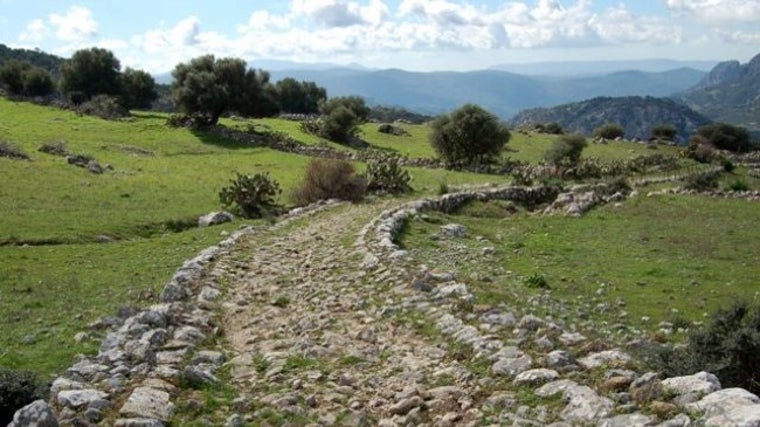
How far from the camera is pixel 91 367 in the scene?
10.3m

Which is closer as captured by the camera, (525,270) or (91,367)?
(91,367)

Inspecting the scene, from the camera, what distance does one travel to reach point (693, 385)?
7762 millimetres

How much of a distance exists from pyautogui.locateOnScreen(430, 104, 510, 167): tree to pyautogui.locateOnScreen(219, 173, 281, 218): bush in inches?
951

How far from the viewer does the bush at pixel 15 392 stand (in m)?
8.91

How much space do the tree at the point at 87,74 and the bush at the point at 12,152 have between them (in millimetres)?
38712

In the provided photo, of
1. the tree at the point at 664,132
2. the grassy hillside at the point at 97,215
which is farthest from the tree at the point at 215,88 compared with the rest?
the tree at the point at 664,132

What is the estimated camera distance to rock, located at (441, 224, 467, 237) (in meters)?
25.7

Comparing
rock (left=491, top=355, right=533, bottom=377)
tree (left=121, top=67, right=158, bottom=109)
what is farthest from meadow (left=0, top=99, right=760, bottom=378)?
tree (left=121, top=67, right=158, bottom=109)

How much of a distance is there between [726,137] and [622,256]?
6555cm

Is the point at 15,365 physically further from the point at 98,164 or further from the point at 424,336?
the point at 98,164

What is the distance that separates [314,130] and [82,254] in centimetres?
4496

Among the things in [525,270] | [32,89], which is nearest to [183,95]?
[32,89]

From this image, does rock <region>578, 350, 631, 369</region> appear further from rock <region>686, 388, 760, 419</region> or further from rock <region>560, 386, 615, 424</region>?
rock <region>686, 388, 760, 419</region>

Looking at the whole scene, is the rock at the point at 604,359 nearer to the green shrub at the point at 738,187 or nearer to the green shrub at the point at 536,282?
the green shrub at the point at 536,282
